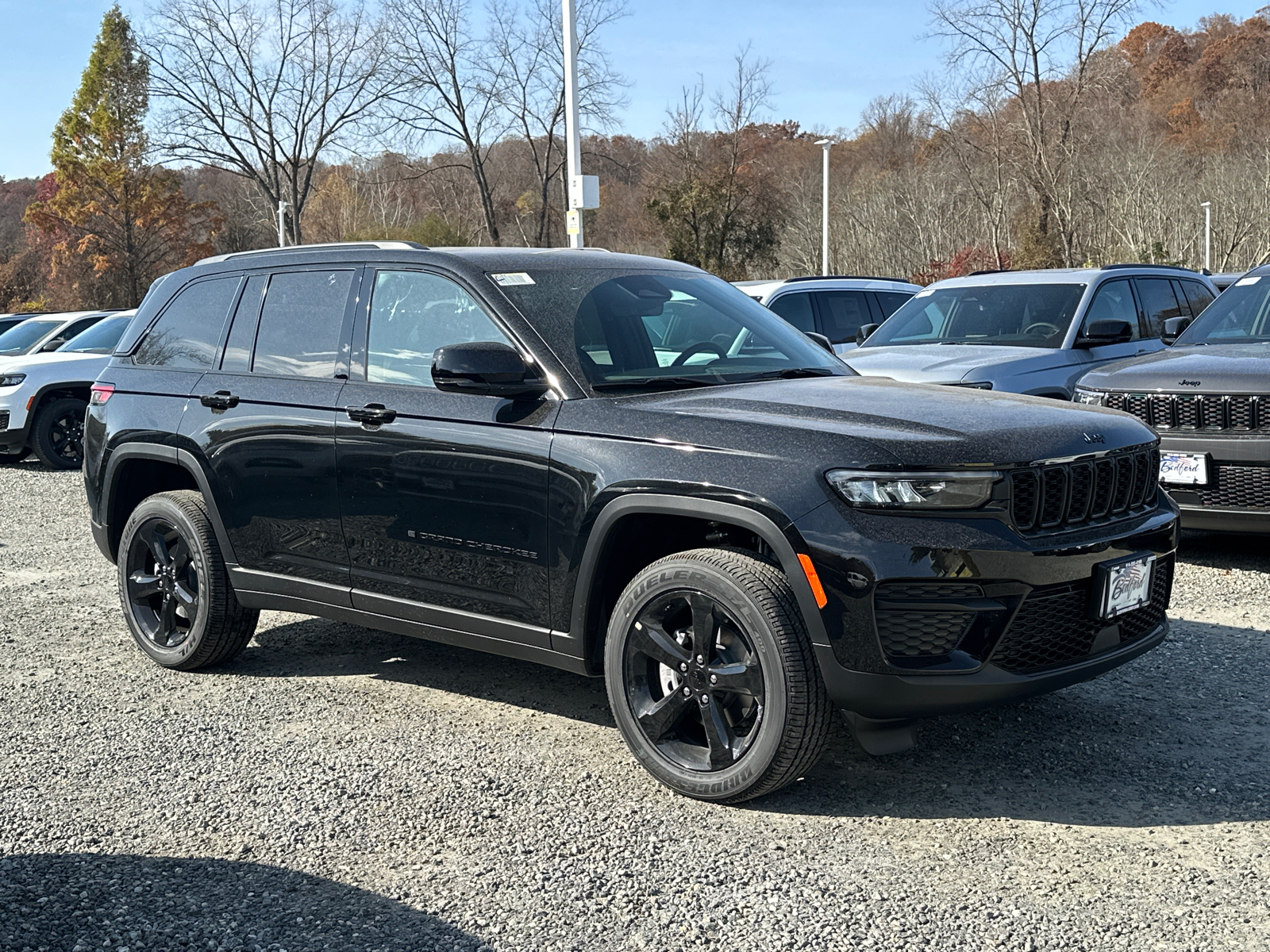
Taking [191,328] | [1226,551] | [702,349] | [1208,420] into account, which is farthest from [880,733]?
[1226,551]

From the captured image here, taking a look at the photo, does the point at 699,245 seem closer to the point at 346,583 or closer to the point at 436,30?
the point at 436,30

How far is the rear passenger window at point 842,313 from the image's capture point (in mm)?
12742

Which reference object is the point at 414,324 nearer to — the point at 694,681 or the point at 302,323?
the point at 302,323

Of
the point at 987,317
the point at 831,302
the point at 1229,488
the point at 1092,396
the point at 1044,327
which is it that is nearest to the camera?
the point at 1229,488

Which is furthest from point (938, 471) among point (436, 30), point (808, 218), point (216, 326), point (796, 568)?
point (808, 218)

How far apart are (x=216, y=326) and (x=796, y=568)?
3.18 metres

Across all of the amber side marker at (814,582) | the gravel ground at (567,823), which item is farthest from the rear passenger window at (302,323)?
the amber side marker at (814,582)

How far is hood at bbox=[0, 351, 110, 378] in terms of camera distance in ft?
47.6

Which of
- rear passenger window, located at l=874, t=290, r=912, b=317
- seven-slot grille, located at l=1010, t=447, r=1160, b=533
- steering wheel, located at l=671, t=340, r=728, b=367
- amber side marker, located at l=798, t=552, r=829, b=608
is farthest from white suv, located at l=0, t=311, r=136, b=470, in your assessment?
seven-slot grille, located at l=1010, t=447, r=1160, b=533

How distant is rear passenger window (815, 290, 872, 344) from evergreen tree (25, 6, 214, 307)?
148 ft

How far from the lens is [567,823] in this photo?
12.6 ft

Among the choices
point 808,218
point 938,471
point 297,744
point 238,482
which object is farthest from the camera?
point 808,218

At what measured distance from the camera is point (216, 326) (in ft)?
18.4

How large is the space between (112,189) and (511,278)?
175 feet
